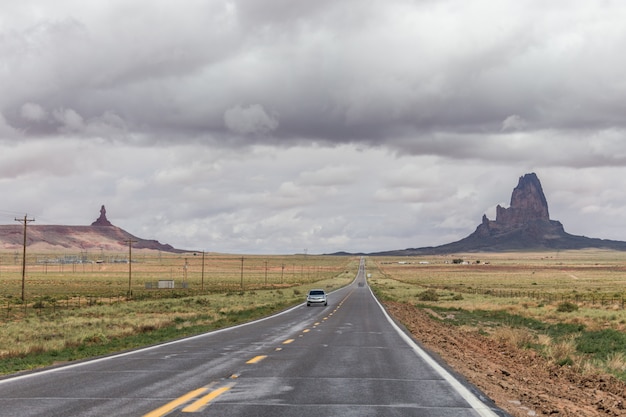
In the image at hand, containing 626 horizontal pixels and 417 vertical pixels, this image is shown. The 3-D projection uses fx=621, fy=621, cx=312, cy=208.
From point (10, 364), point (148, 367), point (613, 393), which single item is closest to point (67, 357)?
point (10, 364)

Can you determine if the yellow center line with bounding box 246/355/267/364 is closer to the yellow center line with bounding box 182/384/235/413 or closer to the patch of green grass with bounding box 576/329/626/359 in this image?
the yellow center line with bounding box 182/384/235/413

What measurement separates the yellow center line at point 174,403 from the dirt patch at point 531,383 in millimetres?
4804

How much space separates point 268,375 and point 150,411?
4088mm

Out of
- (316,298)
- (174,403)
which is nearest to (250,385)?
(174,403)

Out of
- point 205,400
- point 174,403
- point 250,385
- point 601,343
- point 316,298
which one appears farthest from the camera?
point 316,298

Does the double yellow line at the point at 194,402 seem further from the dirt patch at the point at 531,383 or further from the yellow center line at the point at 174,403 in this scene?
the dirt patch at the point at 531,383

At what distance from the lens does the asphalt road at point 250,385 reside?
28.8ft

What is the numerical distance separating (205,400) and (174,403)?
485 mm

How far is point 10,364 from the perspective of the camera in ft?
51.3

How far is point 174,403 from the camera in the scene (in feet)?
30.0

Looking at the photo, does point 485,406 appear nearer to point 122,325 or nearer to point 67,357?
point 67,357

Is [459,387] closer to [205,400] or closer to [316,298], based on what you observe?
[205,400]

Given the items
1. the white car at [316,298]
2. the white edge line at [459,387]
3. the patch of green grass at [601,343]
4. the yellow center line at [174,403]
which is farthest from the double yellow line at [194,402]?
the white car at [316,298]

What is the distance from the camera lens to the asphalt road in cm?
877
